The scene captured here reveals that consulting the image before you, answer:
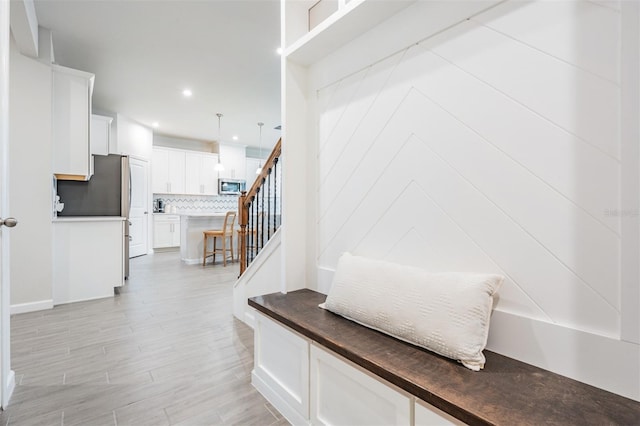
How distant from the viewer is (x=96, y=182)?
425 cm

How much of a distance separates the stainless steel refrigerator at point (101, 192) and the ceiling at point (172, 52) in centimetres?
131

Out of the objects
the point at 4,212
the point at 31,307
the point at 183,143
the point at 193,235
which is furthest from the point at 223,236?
the point at 4,212

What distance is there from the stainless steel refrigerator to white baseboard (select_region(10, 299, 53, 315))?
1.22m

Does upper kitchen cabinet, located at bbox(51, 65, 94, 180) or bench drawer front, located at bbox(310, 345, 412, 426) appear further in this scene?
upper kitchen cabinet, located at bbox(51, 65, 94, 180)

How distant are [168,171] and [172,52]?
449 cm

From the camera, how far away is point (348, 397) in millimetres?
1297

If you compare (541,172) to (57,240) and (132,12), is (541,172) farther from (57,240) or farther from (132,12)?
(57,240)

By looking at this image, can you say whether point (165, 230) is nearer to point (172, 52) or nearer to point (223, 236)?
point (223, 236)

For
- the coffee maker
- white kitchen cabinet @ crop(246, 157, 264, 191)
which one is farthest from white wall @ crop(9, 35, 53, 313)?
white kitchen cabinet @ crop(246, 157, 264, 191)

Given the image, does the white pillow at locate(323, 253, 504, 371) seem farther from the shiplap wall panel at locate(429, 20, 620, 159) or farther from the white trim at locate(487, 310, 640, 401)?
the shiplap wall panel at locate(429, 20, 620, 159)

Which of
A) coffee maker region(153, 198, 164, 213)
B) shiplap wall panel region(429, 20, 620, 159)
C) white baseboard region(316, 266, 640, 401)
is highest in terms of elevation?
shiplap wall panel region(429, 20, 620, 159)

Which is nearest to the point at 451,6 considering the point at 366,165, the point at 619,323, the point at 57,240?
the point at 366,165

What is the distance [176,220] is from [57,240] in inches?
176

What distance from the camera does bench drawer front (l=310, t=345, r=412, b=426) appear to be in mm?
1112
